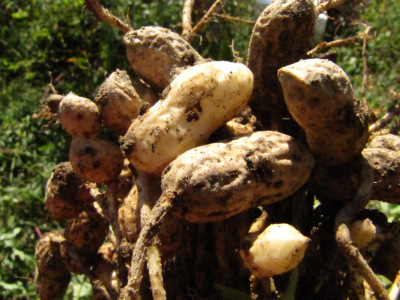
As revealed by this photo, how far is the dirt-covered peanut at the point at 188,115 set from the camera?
853 millimetres

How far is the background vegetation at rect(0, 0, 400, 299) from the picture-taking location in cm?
187

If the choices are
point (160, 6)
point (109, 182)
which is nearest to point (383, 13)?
point (160, 6)

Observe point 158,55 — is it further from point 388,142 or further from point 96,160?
point 388,142

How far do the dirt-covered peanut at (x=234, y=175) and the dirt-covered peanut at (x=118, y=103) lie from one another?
0.80 feet

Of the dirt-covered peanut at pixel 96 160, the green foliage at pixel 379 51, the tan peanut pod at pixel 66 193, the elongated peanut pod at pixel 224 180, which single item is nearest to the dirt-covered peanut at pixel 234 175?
the elongated peanut pod at pixel 224 180

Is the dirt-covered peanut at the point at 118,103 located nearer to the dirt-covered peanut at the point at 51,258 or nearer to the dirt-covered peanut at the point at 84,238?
the dirt-covered peanut at the point at 84,238

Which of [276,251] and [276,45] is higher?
[276,45]

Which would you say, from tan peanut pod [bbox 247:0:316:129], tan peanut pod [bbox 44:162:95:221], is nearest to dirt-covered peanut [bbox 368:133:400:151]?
tan peanut pod [bbox 247:0:316:129]

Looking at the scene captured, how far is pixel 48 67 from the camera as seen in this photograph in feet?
7.54

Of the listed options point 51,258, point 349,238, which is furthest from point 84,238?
point 349,238

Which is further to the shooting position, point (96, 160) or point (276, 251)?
point (96, 160)

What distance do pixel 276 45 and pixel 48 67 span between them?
5.60 feet

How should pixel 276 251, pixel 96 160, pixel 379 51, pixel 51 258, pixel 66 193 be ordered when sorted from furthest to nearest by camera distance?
pixel 379 51, pixel 51 258, pixel 66 193, pixel 96 160, pixel 276 251

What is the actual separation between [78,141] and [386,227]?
713mm
